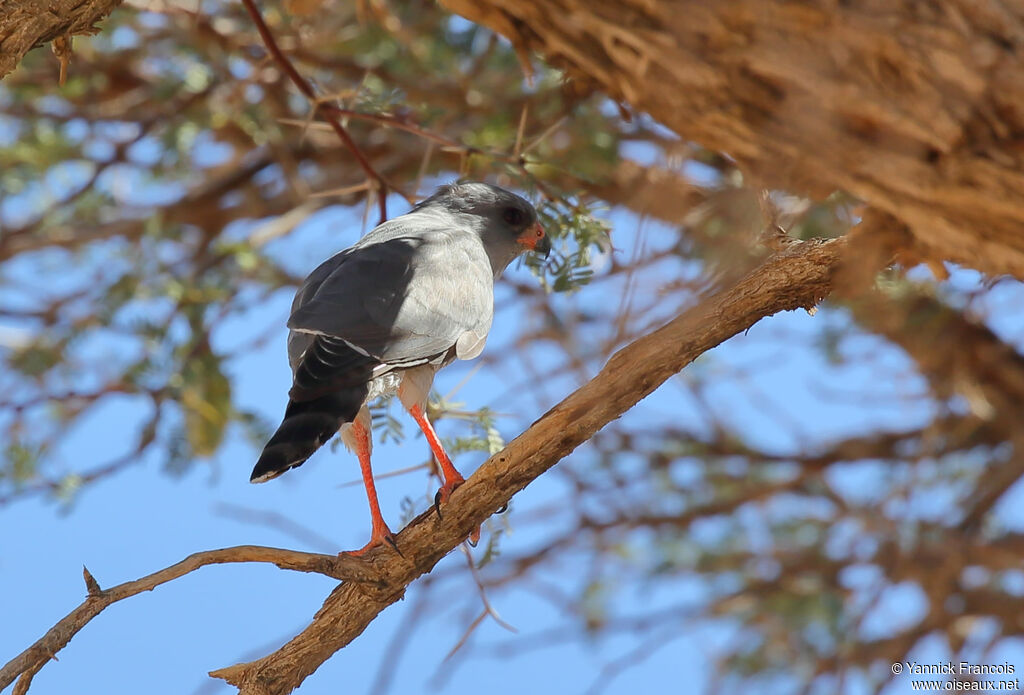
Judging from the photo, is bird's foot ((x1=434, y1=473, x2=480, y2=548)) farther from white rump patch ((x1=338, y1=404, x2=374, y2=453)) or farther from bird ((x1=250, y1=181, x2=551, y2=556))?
white rump patch ((x1=338, y1=404, x2=374, y2=453))

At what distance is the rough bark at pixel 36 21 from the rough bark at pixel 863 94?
1.34m

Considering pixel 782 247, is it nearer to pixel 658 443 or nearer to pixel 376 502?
pixel 376 502

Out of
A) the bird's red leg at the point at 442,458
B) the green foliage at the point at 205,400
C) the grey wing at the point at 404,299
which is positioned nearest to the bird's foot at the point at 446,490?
the bird's red leg at the point at 442,458

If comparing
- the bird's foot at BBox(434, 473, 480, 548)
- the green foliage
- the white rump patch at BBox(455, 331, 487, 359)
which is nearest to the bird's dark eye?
the white rump patch at BBox(455, 331, 487, 359)

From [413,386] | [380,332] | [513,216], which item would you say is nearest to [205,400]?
[513,216]

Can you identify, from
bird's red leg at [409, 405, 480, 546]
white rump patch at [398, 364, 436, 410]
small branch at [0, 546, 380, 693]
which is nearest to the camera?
small branch at [0, 546, 380, 693]

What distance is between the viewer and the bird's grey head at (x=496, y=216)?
417 centimetres

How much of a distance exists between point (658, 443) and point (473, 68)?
244cm

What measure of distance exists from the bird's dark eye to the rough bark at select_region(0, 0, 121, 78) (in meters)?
1.78

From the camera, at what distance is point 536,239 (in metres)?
4.22

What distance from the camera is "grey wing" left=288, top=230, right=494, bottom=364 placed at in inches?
123

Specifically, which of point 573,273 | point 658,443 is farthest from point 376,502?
point 658,443

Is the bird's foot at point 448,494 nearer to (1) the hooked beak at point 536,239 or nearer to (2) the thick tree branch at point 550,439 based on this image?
(2) the thick tree branch at point 550,439

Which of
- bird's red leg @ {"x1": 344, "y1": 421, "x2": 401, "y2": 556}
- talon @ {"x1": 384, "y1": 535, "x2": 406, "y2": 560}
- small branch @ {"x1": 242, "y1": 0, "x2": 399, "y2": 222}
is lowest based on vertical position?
bird's red leg @ {"x1": 344, "y1": 421, "x2": 401, "y2": 556}
